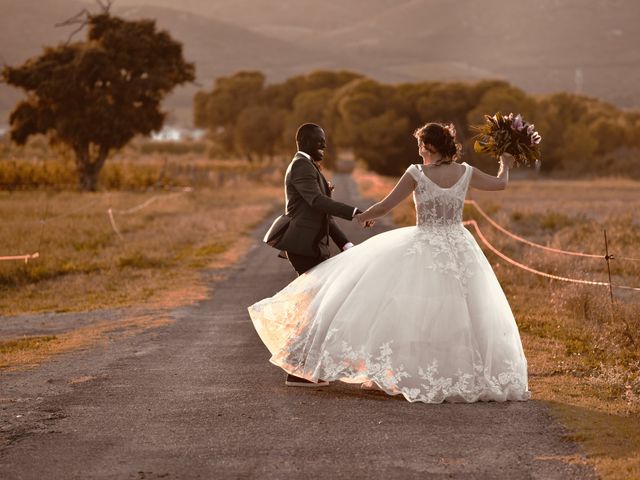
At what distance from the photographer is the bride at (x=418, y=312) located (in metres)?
9.30

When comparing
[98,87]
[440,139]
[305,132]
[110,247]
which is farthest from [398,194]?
[98,87]

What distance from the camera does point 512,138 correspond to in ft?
34.9

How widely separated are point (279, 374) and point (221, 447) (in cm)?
293

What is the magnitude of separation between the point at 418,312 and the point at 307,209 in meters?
1.40

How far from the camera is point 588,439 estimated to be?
813cm

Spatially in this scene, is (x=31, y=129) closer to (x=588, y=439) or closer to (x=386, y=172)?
(x=386, y=172)

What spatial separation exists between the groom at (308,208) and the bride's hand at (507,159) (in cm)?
149

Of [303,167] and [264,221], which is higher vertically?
[303,167]

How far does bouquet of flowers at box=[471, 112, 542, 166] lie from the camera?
1056 centimetres

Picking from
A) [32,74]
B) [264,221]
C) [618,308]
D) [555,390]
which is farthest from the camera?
[32,74]

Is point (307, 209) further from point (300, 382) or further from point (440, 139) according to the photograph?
point (300, 382)

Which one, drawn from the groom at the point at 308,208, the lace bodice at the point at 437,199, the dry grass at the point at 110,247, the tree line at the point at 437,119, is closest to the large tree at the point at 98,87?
→ the dry grass at the point at 110,247

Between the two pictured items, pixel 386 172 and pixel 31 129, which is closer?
pixel 31 129

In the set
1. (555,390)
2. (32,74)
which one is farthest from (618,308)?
(32,74)
